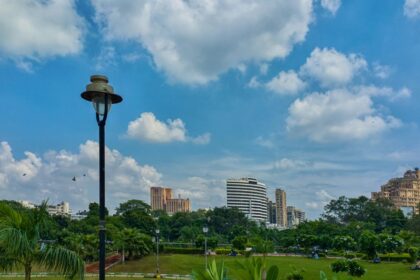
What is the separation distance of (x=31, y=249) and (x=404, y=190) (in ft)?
527

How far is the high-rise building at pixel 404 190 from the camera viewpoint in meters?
151

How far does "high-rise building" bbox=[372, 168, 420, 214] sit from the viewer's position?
5940 inches

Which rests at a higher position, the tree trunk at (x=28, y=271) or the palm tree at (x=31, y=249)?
the palm tree at (x=31, y=249)

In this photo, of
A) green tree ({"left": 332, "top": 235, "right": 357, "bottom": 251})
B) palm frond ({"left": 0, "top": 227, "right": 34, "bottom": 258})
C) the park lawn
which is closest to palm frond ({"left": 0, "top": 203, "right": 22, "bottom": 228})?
palm frond ({"left": 0, "top": 227, "right": 34, "bottom": 258})

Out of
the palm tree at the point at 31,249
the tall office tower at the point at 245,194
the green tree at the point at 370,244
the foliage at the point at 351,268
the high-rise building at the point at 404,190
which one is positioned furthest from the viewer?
the tall office tower at the point at 245,194

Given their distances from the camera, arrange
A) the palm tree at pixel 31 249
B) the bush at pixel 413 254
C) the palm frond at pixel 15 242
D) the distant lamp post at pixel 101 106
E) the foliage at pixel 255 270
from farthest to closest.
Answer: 1. the bush at pixel 413 254
2. the palm tree at pixel 31 249
3. the palm frond at pixel 15 242
4. the distant lamp post at pixel 101 106
5. the foliage at pixel 255 270

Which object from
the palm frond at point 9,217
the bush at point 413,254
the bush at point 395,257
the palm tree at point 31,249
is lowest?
the bush at point 395,257

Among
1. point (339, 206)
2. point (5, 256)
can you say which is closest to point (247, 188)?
point (339, 206)

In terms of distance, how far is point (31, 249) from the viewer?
7.17 m

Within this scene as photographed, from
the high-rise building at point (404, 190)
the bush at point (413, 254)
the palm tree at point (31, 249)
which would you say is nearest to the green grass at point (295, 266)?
the bush at point (413, 254)

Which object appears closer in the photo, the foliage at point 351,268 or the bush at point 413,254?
the foliage at point 351,268

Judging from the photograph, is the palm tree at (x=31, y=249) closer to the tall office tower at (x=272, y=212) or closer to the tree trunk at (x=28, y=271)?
the tree trunk at (x=28, y=271)

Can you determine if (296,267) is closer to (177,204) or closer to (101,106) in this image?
(101,106)

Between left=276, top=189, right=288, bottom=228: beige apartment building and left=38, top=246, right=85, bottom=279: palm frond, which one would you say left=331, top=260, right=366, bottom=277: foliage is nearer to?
left=38, top=246, right=85, bottom=279: palm frond
